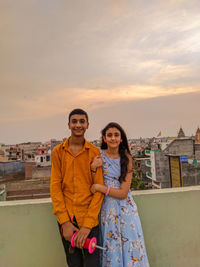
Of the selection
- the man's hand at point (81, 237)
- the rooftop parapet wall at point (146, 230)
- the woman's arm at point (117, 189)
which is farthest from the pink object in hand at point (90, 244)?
the rooftop parapet wall at point (146, 230)

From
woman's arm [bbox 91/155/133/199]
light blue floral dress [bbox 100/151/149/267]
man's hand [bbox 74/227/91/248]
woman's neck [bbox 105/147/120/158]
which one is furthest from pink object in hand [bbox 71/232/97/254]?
woman's neck [bbox 105/147/120/158]

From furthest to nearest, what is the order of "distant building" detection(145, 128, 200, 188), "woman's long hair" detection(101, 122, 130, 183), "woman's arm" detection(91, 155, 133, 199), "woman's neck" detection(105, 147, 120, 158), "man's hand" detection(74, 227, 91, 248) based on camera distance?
"distant building" detection(145, 128, 200, 188), "woman's neck" detection(105, 147, 120, 158), "woman's long hair" detection(101, 122, 130, 183), "woman's arm" detection(91, 155, 133, 199), "man's hand" detection(74, 227, 91, 248)

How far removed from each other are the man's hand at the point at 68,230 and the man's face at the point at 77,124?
2.22 ft

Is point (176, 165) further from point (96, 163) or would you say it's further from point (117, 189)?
point (96, 163)

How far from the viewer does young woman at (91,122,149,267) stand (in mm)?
1539

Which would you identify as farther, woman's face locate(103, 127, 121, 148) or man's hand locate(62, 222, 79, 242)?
woman's face locate(103, 127, 121, 148)

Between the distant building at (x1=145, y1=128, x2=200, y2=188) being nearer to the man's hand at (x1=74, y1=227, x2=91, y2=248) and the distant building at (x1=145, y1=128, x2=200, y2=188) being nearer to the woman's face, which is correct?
the woman's face

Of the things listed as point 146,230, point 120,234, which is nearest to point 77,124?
point 120,234

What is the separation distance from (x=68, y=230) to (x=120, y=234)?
1.34 ft

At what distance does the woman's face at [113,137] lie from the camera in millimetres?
1684

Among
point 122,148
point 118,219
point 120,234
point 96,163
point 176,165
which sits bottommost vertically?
point 176,165

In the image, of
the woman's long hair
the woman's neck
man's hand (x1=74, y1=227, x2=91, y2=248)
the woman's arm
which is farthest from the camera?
the woman's neck

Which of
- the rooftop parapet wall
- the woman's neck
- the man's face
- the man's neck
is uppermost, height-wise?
the man's face

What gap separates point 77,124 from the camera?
63.3 inches
